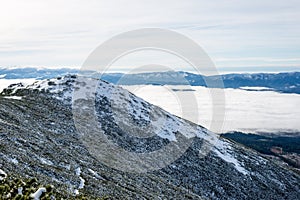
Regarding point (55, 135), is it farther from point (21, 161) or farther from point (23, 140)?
point (21, 161)

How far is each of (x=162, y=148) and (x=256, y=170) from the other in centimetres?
→ 3039

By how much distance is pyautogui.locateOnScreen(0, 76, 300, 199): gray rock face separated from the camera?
41.1 meters

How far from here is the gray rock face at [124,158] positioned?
41.1m

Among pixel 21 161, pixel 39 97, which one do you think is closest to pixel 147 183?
pixel 21 161

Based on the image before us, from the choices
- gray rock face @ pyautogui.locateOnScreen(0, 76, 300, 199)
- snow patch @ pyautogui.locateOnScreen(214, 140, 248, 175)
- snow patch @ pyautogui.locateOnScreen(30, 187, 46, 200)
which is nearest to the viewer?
snow patch @ pyautogui.locateOnScreen(30, 187, 46, 200)

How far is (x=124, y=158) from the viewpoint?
63188 mm

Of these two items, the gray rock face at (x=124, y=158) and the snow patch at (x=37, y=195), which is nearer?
the snow patch at (x=37, y=195)

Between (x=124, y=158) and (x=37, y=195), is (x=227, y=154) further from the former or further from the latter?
(x=37, y=195)

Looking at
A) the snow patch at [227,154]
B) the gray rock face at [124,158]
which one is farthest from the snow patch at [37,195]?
the snow patch at [227,154]

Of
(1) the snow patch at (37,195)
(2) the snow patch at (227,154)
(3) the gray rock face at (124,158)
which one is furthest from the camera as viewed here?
(2) the snow patch at (227,154)

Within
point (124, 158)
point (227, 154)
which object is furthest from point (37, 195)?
point (227, 154)

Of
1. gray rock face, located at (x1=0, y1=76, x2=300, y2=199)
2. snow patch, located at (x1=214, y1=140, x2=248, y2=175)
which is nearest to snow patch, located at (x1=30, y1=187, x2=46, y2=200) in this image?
gray rock face, located at (x1=0, y1=76, x2=300, y2=199)

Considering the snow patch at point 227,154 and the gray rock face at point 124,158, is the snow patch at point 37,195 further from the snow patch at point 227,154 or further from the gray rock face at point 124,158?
the snow patch at point 227,154

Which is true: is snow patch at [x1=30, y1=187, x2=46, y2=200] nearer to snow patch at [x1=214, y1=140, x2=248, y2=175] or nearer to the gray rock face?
the gray rock face
